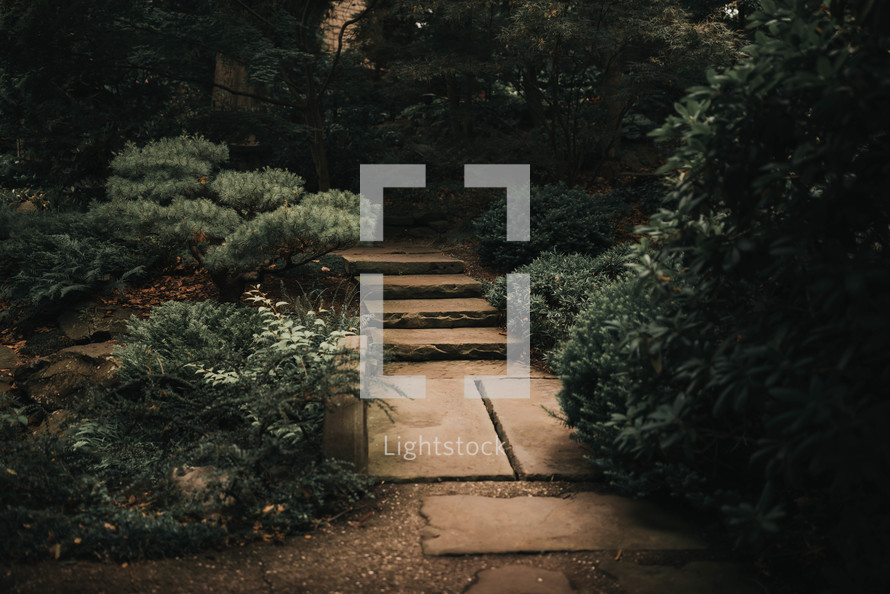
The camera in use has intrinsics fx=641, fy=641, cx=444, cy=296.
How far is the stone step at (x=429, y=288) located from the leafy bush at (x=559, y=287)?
20 centimetres

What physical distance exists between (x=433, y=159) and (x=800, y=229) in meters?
7.40

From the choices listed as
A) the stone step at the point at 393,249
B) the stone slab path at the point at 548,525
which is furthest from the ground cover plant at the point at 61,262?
the stone slab path at the point at 548,525

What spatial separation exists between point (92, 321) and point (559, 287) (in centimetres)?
410

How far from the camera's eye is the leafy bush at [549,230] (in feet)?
22.6

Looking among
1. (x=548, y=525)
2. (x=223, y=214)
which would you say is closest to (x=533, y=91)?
(x=223, y=214)

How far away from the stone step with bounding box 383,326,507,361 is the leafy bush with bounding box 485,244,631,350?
36 centimetres

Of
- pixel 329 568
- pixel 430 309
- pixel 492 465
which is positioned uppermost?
pixel 430 309

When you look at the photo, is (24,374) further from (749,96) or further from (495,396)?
(749,96)

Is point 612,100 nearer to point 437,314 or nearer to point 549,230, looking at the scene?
point 549,230

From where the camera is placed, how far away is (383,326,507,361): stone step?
203 inches

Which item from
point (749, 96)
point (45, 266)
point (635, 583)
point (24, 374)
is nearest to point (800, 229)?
point (749, 96)

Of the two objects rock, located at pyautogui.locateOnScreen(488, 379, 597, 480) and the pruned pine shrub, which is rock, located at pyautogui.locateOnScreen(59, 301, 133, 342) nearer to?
the pruned pine shrub

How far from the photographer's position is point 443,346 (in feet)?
17.1

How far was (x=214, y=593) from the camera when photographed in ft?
7.71
